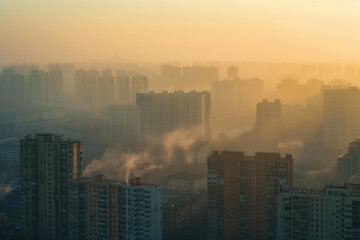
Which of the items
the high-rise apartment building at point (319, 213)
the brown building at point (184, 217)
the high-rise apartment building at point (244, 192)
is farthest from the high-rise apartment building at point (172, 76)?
the high-rise apartment building at point (319, 213)

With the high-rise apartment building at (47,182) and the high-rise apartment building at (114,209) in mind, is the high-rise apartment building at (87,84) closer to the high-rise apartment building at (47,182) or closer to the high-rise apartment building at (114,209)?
the high-rise apartment building at (47,182)

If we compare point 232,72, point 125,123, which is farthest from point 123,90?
point 232,72

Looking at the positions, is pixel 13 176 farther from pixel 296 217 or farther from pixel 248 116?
pixel 248 116

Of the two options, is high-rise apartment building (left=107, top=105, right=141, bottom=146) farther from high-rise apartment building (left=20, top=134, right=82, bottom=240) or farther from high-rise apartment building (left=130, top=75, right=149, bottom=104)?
high-rise apartment building (left=20, top=134, right=82, bottom=240)

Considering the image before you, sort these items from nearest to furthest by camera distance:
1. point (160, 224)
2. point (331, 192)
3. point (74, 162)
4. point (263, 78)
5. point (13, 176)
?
point (331, 192), point (160, 224), point (74, 162), point (13, 176), point (263, 78)

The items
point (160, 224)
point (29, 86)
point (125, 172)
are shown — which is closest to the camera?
point (160, 224)

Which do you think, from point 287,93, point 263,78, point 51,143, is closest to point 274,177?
point 51,143
